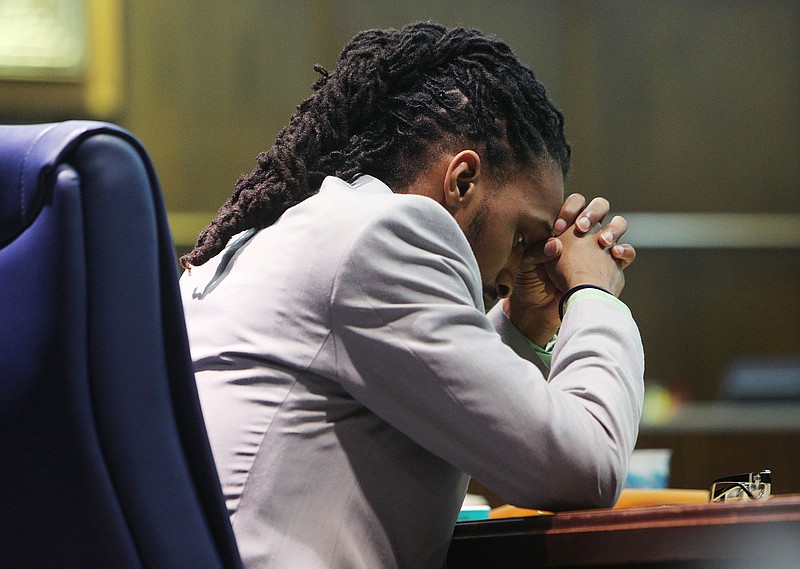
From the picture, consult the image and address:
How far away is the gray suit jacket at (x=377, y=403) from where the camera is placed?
0.90 metres

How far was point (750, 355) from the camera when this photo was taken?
3.48m

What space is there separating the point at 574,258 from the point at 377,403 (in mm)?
473

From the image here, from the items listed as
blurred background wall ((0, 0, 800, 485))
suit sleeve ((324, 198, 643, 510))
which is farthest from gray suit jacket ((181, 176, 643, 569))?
blurred background wall ((0, 0, 800, 485))

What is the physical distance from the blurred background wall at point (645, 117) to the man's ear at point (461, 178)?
2.20m

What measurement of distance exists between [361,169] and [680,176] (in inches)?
98.1

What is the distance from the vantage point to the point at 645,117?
3.44m

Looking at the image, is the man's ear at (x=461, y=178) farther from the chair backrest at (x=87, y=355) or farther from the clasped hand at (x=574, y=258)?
the chair backrest at (x=87, y=355)

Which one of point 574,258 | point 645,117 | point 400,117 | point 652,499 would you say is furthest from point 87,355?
point 645,117

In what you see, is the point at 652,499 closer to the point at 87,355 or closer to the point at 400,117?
the point at 400,117

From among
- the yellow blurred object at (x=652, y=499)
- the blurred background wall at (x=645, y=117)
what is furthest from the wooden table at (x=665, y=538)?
the blurred background wall at (x=645, y=117)

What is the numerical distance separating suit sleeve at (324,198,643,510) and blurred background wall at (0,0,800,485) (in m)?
2.49

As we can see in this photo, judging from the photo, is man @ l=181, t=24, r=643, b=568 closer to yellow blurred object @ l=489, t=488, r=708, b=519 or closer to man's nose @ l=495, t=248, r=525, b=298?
man's nose @ l=495, t=248, r=525, b=298

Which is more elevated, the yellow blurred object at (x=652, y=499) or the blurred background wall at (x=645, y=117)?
the blurred background wall at (x=645, y=117)

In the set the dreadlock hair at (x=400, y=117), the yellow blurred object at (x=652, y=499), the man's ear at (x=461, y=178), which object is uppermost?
the dreadlock hair at (x=400, y=117)
